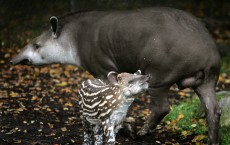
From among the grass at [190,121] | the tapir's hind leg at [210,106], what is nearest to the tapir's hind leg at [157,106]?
the tapir's hind leg at [210,106]

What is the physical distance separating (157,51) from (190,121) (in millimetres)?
1883

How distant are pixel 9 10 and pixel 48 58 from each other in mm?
5075

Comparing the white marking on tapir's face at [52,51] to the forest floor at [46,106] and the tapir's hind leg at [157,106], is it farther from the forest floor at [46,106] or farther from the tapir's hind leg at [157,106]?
the tapir's hind leg at [157,106]

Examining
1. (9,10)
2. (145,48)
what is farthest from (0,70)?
(145,48)

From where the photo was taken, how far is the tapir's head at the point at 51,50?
7.55m

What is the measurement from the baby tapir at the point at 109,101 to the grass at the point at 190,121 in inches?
74.7

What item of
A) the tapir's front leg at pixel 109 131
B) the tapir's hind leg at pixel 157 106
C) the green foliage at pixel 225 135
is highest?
the tapir's hind leg at pixel 157 106

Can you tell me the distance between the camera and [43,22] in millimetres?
12750

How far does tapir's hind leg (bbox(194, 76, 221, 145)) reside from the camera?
20.7 ft

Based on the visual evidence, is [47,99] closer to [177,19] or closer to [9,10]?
[177,19]

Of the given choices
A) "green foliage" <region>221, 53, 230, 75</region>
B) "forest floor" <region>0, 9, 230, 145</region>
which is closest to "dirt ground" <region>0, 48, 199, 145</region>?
"forest floor" <region>0, 9, 230, 145</region>

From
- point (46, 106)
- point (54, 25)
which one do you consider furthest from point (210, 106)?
point (46, 106)

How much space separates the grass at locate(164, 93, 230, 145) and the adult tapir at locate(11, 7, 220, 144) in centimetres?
58

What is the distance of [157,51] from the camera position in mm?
6191
